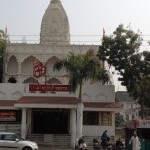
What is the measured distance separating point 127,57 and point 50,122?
347 inches

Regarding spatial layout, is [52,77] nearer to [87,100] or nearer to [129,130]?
[87,100]

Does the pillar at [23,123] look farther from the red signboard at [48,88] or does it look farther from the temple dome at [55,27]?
the temple dome at [55,27]

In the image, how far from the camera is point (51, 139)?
3784 cm

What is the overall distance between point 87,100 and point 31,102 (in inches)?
228

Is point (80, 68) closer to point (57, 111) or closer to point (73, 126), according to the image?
point (73, 126)

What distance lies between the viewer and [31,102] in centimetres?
3716

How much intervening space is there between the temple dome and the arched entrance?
2326cm

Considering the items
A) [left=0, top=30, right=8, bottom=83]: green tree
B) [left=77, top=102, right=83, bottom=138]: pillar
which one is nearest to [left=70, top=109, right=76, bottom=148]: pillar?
[left=77, top=102, right=83, bottom=138]: pillar

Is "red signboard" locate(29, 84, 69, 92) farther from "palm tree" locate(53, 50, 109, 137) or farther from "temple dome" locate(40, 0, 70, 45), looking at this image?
"temple dome" locate(40, 0, 70, 45)

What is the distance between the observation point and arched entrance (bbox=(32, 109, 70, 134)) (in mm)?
40500

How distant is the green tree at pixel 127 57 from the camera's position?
3919 cm

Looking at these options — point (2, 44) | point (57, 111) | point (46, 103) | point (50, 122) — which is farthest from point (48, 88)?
point (2, 44)

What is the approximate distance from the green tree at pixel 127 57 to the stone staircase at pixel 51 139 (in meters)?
7.13

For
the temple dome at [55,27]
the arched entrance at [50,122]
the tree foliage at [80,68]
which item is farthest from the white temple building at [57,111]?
the temple dome at [55,27]
